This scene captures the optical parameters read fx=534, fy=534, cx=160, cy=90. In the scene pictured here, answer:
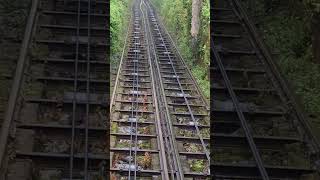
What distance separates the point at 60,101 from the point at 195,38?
Result: 14.6m

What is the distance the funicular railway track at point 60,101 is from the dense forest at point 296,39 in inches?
154

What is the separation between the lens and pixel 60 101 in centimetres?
968

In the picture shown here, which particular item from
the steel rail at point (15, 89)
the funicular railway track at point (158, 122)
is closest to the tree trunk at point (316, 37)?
the funicular railway track at point (158, 122)

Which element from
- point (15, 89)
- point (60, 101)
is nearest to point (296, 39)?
point (60, 101)

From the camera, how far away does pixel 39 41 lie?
11.6m

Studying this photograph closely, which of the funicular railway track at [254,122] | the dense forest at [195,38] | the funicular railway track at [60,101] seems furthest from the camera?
the dense forest at [195,38]

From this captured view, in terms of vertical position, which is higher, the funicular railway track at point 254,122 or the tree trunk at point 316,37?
the tree trunk at point 316,37

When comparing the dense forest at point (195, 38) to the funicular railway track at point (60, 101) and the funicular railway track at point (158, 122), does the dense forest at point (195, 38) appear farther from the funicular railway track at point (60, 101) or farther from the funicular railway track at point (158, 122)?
the funicular railway track at point (60, 101)

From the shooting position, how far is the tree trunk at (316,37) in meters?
11.3

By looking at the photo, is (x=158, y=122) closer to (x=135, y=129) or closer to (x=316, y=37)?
(x=135, y=129)

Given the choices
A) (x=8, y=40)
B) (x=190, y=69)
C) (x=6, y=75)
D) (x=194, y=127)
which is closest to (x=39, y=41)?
(x=8, y=40)

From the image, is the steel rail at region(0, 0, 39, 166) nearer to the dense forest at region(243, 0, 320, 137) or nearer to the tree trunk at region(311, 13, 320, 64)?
the dense forest at region(243, 0, 320, 137)

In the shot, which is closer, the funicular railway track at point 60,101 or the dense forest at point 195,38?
the funicular railway track at point 60,101

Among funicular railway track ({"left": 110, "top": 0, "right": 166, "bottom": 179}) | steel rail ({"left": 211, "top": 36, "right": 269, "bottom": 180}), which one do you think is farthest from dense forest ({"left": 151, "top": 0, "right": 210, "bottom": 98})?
steel rail ({"left": 211, "top": 36, "right": 269, "bottom": 180})
